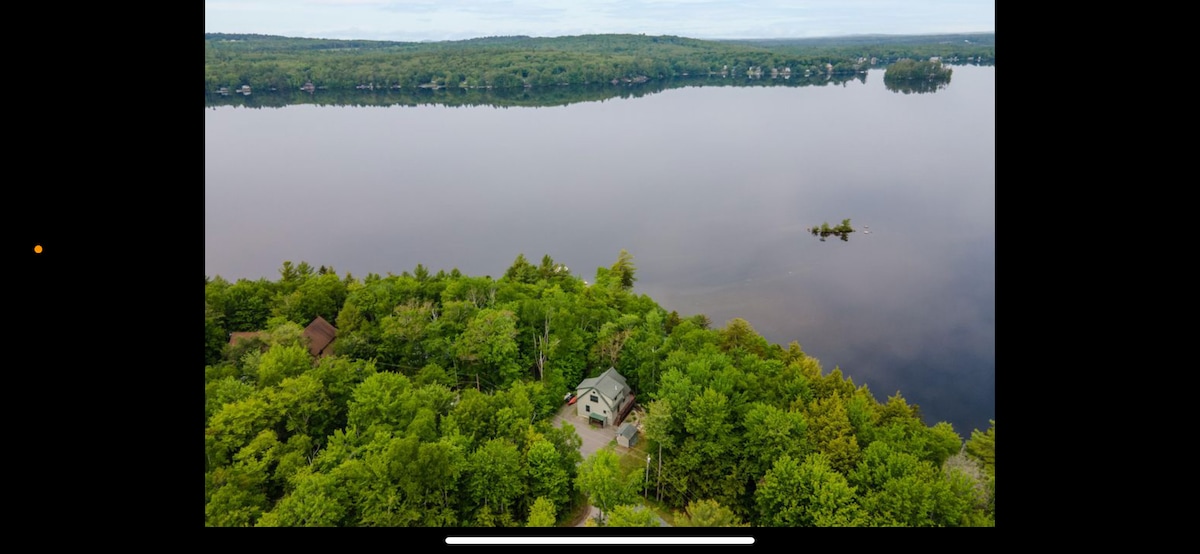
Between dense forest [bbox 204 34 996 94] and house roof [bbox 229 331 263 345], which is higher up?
dense forest [bbox 204 34 996 94]

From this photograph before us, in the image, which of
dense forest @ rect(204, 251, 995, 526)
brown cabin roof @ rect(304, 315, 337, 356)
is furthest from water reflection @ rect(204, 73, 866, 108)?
dense forest @ rect(204, 251, 995, 526)

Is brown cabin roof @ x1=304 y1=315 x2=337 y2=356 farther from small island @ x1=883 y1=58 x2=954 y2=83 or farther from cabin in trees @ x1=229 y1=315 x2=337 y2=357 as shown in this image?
small island @ x1=883 y1=58 x2=954 y2=83

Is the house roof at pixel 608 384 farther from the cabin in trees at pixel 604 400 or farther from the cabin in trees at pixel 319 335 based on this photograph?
the cabin in trees at pixel 319 335

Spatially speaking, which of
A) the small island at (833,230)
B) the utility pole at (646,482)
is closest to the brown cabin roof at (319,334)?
the utility pole at (646,482)

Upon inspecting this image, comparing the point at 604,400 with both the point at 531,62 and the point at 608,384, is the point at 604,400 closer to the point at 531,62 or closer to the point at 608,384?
the point at 608,384
